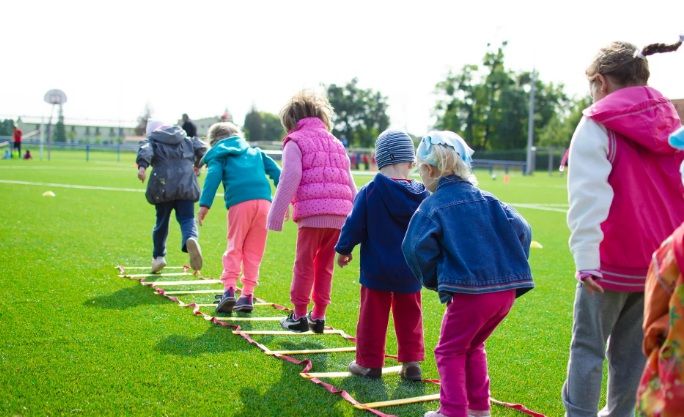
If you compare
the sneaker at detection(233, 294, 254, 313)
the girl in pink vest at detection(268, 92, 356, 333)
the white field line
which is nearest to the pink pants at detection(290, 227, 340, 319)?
the girl in pink vest at detection(268, 92, 356, 333)

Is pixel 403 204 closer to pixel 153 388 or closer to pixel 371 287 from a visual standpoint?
pixel 371 287

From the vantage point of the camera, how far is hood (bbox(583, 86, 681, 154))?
10.7 ft

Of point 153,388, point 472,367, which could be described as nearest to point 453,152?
point 472,367

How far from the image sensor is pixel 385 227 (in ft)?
15.1

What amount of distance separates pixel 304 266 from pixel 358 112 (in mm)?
88987

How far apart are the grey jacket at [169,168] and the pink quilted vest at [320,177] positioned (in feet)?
8.01

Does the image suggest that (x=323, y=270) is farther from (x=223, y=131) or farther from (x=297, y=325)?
(x=223, y=131)

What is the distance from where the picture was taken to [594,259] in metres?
3.22

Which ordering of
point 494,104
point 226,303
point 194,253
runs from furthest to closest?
point 494,104 < point 194,253 < point 226,303

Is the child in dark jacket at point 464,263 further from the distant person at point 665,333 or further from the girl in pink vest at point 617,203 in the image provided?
the distant person at point 665,333

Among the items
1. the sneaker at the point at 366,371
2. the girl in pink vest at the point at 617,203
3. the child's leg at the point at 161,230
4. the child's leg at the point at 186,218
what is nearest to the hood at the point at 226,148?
the child's leg at the point at 186,218

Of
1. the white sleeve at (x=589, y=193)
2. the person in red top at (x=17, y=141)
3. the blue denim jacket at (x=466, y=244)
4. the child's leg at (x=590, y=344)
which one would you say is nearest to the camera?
the white sleeve at (x=589, y=193)

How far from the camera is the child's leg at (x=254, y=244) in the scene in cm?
644

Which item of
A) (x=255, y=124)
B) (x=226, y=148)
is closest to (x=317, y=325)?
(x=226, y=148)
